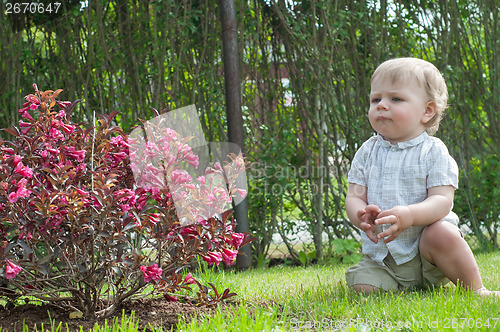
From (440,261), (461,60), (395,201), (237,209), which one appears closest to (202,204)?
(395,201)

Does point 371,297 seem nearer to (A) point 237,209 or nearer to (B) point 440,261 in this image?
(B) point 440,261

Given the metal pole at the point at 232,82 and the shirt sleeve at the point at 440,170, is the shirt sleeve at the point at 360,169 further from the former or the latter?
the metal pole at the point at 232,82

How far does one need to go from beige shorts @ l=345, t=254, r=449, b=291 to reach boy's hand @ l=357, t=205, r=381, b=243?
13.7 inches

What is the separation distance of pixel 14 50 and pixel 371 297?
11.8 feet

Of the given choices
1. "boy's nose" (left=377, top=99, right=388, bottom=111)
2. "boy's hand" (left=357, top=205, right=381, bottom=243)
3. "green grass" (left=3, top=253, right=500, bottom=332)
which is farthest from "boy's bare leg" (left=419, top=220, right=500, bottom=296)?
"boy's nose" (left=377, top=99, right=388, bottom=111)

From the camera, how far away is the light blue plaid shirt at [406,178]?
99.0 inches

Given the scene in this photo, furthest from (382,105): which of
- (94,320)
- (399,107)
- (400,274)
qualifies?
(94,320)

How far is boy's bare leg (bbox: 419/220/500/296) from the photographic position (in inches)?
93.5

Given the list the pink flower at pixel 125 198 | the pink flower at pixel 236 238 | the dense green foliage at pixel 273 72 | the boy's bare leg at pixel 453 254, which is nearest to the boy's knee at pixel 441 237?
the boy's bare leg at pixel 453 254

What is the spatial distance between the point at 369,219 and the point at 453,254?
0.45 m

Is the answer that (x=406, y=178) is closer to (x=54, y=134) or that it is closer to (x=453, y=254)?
(x=453, y=254)

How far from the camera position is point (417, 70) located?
254 centimetres

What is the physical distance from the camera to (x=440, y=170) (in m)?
2.49

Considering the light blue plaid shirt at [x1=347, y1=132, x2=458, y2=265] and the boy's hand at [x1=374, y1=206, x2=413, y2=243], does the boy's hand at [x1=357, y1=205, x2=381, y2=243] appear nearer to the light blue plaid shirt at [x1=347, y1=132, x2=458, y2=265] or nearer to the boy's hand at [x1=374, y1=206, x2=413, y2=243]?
the boy's hand at [x1=374, y1=206, x2=413, y2=243]
